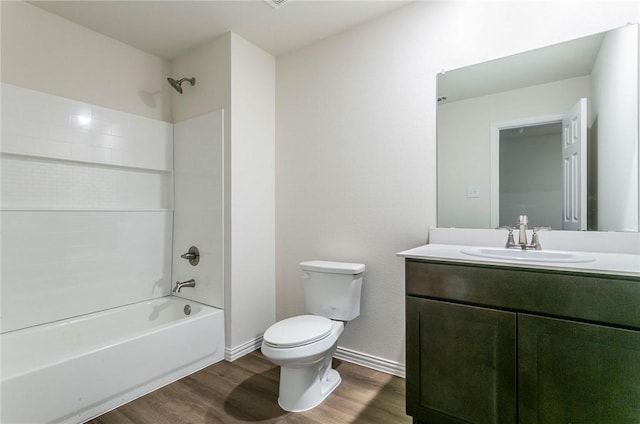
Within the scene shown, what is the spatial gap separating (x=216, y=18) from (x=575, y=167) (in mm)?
2350

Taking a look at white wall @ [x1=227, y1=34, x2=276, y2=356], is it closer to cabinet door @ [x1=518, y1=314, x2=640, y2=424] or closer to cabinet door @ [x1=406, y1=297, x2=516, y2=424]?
cabinet door @ [x1=406, y1=297, x2=516, y2=424]

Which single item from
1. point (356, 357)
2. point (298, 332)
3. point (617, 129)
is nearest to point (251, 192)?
point (298, 332)

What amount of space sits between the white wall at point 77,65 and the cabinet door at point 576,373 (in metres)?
2.97

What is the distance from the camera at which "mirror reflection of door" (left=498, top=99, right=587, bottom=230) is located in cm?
155

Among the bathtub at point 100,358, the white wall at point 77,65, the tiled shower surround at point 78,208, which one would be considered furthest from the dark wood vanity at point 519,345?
the white wall at point 77,65

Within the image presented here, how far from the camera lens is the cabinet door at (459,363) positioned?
1272 millimetres

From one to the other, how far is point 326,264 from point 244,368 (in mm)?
920

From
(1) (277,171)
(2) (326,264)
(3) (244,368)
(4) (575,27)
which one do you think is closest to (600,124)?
(4) (575,27)

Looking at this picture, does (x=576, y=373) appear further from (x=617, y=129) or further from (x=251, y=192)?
(x=251, y=192)

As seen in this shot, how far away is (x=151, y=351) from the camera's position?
1.90m

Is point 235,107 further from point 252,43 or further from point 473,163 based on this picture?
point 473,163

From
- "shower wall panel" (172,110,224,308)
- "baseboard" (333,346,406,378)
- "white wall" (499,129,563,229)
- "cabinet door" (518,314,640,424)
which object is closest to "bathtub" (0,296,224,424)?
"shower wall panel" (172,110,224,308)

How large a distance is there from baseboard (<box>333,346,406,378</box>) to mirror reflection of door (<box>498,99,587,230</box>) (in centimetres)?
112

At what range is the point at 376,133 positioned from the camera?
7.07ft
